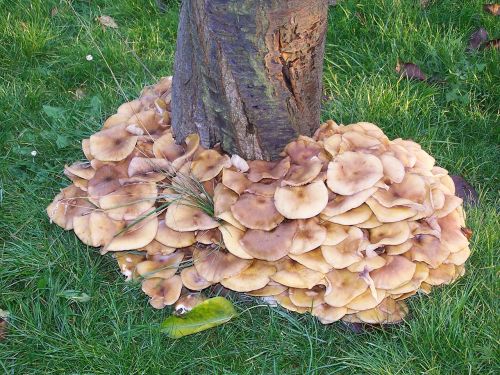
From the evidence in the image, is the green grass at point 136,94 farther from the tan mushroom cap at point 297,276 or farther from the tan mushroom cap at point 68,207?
the tan mushroom cap at point 297,276

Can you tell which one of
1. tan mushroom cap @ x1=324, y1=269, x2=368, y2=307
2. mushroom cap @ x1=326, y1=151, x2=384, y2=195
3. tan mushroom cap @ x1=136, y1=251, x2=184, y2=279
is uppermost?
mushroom cap @ x1=326, y1=151, x2=384, y2=195

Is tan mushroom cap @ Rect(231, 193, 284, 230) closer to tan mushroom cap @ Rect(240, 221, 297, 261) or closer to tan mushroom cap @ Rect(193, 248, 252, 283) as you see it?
tan mushroom cap @ Rect(240, 221, 297, 261)

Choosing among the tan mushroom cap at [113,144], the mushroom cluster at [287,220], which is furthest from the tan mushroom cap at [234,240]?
the tan mushroom cap at [113,144]

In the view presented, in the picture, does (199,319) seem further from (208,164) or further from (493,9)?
(493,9)

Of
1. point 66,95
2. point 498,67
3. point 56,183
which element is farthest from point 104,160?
point 498,67

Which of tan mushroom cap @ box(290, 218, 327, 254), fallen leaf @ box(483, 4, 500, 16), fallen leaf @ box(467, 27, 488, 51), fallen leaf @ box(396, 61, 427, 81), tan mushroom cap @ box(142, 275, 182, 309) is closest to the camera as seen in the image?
tan mushroom cap @ box(290, 218, 327, 254)

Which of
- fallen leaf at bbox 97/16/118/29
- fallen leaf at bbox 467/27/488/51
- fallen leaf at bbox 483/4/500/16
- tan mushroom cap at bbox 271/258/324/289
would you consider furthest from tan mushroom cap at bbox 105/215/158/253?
fallen leaf at bbox 483/4/500/16

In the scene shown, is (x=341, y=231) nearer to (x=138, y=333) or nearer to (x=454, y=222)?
(x=454, y=222)
